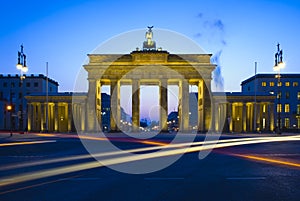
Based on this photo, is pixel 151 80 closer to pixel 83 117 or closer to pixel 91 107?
pixel 91 107

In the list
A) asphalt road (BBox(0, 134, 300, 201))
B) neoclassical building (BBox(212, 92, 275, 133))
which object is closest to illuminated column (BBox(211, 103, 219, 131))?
neoclassical building (BBox(212, 92, 275, 133))

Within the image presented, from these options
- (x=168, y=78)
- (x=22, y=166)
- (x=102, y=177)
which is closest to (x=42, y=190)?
(x=102, y=177)

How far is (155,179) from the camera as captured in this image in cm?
1068

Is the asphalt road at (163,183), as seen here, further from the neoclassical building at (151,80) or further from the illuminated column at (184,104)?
the illuminated column at (184,104)

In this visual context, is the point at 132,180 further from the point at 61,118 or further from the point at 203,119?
the point at 61,118

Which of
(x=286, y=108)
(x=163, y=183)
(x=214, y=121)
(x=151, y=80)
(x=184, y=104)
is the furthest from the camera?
(x=286, y=108)

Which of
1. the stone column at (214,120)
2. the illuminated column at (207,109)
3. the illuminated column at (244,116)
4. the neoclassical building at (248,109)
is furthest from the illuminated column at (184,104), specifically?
the illuminated column at (244,116)

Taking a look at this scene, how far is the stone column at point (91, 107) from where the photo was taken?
62.0 metres

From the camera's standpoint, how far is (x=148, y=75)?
60.5m

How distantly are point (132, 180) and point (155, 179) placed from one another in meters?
0.83

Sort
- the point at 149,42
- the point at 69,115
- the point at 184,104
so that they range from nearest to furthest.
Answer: the point at 184,104 < the point at 149,42 < the point at 69,115

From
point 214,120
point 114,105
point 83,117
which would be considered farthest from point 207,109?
point 83,117

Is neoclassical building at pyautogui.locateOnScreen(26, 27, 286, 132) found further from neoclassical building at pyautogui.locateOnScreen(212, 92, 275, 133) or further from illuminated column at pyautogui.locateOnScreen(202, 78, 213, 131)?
neoclassical building at pyautogui.locateOnScreen(212, 92, 275, 133)

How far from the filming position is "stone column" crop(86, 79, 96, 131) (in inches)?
2440
